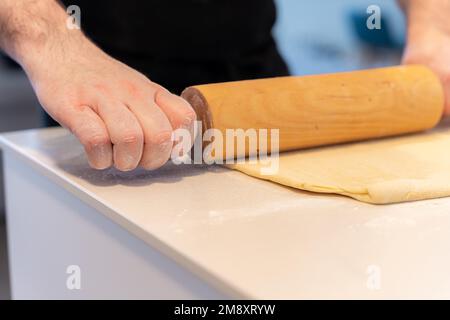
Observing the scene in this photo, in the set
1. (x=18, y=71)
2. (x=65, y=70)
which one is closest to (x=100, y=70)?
(x=65, y=70)

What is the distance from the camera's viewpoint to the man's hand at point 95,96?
72 cm

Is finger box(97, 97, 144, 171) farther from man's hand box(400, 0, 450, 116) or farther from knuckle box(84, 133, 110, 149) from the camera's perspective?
man's hand box(400, 0, 450, 116)

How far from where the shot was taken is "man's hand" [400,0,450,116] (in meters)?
1.12

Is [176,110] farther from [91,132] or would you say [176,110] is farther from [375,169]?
[375,169]

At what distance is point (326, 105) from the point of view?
89 centimetres

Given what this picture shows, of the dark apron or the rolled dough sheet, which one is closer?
the rolled dough sheet

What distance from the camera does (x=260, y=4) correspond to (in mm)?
1321

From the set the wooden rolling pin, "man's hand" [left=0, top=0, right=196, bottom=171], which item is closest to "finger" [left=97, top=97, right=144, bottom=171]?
"man's hand" [left=0, top=0, right=196, bottom=171]

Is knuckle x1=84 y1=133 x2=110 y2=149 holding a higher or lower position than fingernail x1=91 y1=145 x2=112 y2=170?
higher

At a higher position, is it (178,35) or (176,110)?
(178,35)

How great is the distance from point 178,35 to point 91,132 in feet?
1.86

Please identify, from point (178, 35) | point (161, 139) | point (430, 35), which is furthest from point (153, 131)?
point (430, 35)

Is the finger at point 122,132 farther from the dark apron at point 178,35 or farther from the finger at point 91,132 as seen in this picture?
the dark apron at point 178,35

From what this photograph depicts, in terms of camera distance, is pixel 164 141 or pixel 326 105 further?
pixel 326 105
